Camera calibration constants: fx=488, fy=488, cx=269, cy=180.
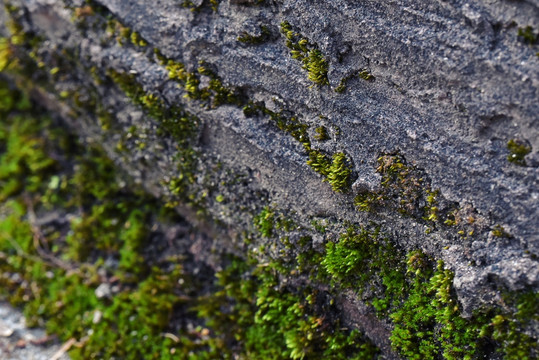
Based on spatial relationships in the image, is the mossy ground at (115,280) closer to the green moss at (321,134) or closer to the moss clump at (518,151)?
the green moss at (321,134)

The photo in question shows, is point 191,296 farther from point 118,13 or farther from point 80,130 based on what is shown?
point 118,13

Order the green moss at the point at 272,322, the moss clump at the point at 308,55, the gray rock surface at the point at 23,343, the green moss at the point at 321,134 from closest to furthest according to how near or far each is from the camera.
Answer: the moss clump at the point at 308,55, the green moss at the point at 321,134, the green moss at the point at 272,322, the gray rock surface at the point at 23,343

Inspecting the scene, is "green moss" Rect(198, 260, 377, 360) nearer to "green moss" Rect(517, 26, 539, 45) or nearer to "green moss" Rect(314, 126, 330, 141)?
"green moss" Rect(314, 126, 330, 141)

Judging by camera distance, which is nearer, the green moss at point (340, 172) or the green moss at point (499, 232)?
the green moss at point (499, 232)

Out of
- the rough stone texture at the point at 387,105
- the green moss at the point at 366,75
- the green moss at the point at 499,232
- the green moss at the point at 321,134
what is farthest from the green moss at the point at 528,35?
the green moss at the point at 321,134

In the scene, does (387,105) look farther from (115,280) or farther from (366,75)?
(115,280)

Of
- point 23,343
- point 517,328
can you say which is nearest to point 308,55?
point 517,328
